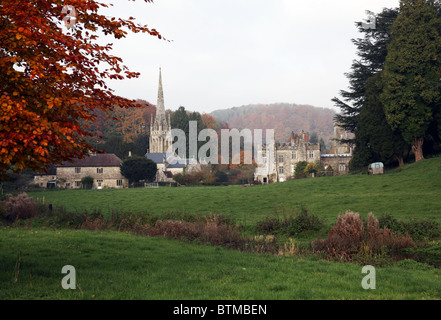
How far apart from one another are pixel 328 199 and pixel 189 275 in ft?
72.5

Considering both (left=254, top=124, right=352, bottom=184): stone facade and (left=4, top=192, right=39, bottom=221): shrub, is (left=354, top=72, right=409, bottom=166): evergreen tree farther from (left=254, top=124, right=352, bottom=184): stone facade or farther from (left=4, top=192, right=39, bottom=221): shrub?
(left=254, top=124, right=352, bottom=184): stone facade

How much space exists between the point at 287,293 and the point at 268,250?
6750mm

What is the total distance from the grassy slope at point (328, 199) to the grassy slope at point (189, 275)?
11.1 m

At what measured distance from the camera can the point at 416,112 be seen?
39.1 m

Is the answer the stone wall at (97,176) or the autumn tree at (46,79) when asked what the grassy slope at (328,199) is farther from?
the stone wall at (97,176)

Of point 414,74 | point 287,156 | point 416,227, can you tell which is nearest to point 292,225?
point 416,227

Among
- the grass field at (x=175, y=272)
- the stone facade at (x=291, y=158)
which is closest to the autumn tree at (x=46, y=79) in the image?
the grass field at (x=175, y=272)

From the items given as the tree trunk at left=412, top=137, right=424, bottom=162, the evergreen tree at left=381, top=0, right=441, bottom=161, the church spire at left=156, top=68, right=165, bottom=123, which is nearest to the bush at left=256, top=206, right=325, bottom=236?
the evergreen tree at left=381, top=0, right=441, bottom=161

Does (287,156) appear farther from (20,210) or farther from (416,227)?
(416,227)

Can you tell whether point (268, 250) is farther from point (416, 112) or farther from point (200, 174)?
point (200, 174)

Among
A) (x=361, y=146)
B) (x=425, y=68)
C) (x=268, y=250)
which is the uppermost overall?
(x=425, y=68)

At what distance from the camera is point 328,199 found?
30.8 metres

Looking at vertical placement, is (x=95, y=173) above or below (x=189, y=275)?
above
